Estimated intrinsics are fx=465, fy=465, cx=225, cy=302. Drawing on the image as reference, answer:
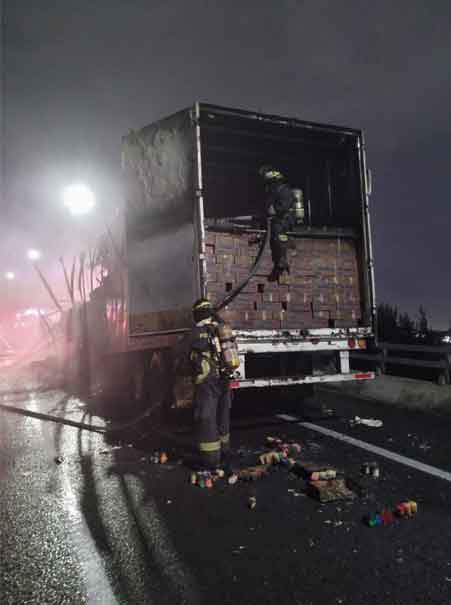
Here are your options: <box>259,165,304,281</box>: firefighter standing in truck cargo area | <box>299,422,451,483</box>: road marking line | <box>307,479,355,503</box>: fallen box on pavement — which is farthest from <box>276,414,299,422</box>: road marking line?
<box>307,479,355,503</box>: fallen box on pavement

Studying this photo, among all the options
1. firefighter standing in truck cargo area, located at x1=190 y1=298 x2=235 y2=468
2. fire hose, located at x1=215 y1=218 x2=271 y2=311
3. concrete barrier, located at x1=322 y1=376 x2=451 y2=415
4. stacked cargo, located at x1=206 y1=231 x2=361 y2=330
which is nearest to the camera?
firefighter standing in truck cargo area, located at x1=190 y1=298 x2=235 y2=468

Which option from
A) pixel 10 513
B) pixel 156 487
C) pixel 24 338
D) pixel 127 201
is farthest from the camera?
pixel 24 338

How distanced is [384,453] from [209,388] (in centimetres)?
194

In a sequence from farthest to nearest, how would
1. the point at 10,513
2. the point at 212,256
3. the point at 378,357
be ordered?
Answer: the point at 378,357 → the point at 212,256 → the point at 10,513

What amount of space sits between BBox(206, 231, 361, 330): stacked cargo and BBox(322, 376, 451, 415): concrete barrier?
1.62 meters

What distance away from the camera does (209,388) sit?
486cm

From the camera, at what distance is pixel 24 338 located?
25.5 m

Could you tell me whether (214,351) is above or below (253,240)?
below

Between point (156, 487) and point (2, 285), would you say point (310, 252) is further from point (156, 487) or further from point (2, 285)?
point (2, 285)

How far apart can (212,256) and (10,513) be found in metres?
3.79

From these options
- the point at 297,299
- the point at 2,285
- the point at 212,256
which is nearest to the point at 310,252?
the point at 297,299

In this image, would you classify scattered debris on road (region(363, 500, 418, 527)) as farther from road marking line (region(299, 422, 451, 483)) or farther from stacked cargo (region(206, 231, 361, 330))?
stacked cargo (region(206, 231, 361, 330))

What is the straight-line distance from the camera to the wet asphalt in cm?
242

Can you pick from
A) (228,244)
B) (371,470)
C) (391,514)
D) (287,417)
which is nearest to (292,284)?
(228,244)
